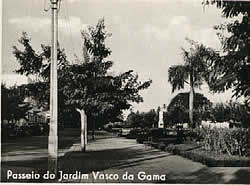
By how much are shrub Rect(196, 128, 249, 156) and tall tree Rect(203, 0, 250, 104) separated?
4861 millimetres

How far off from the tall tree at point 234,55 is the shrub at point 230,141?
4.86 m

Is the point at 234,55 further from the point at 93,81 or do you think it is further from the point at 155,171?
the point at 93,81

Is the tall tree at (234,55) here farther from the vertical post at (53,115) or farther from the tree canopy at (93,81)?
the tree canopy at (93,81)

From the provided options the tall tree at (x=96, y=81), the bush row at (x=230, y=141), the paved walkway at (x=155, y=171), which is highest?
the tall tree at (x=96, y=81)

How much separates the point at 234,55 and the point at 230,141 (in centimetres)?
611

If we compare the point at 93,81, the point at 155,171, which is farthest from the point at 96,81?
the point at 155,171

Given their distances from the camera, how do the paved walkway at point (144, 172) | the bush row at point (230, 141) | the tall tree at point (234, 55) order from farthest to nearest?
the bush row at point (230, 141) → the paved walkway at point (144, 172) → the tall tree at point (234, 55)

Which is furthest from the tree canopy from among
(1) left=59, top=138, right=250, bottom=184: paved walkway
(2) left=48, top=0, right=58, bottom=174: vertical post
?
(2) left=48, top=0, right=58, bottom=174: vertical post

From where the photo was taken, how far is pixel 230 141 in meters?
14.0

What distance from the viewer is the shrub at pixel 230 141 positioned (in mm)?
13641

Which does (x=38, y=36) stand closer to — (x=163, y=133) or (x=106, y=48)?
(x=106, y=48)

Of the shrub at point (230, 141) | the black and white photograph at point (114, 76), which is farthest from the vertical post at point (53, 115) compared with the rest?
the shrub at point (230, 141)

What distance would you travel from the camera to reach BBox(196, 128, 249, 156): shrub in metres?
13.6

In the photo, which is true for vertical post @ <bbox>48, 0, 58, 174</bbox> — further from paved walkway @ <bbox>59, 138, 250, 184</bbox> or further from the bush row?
the bush row
